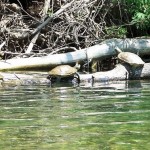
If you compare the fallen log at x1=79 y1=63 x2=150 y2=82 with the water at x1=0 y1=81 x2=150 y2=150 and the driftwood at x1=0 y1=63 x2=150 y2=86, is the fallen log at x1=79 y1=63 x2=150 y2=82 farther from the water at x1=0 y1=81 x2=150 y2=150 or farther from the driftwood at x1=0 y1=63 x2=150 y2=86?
the water at x1=0 y1=81 x2=150 y2=150

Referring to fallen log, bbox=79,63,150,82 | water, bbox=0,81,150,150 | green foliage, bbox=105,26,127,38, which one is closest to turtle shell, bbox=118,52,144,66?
fallen log, bbox=79,63,150,82

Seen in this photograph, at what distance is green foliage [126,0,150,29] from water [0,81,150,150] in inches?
113

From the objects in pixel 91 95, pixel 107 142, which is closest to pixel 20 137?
pixel 107 142

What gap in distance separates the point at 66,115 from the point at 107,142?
1.59 meters

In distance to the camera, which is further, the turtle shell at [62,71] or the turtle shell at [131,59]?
the turtle shell at [131,59]

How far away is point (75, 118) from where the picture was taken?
6.18 metres

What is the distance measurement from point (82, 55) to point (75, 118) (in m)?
5.00

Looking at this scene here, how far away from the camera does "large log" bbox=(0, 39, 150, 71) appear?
34.7 ft

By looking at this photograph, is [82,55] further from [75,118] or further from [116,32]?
[75,118]

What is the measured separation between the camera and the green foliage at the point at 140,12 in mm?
11789

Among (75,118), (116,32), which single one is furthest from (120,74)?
(75,118)

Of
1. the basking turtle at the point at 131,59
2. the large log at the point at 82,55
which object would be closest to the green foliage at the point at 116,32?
the large log at the point at 82,55

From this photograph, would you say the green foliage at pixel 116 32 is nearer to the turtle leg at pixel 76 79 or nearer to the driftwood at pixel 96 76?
the driftwood at pixel 96 76

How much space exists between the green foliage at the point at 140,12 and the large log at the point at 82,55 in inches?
23.6
